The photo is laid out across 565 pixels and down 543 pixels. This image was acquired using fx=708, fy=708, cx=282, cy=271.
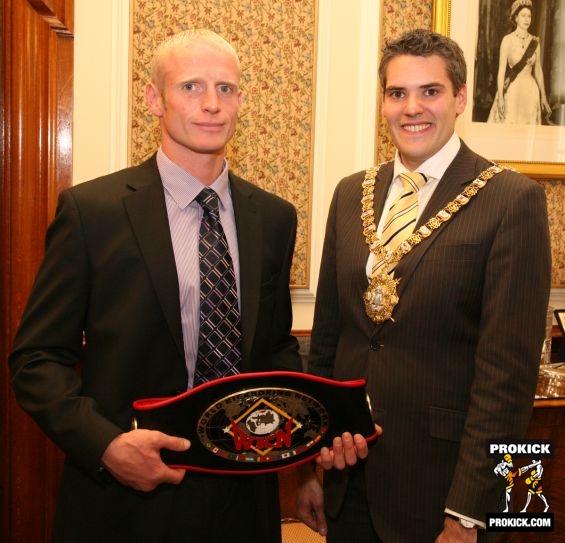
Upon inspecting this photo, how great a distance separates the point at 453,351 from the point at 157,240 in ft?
2.48

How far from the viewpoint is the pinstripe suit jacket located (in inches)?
64.1

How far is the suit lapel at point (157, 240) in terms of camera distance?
1602 mm

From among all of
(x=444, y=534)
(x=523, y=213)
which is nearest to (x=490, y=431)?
(x=444, y=534)

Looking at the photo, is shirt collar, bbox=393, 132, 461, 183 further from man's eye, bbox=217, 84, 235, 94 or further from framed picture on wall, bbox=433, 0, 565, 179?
framed picture on wall, bbox=433, 0, 565, 179

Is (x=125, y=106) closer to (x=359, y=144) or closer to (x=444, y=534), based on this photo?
(x=359, y=144)

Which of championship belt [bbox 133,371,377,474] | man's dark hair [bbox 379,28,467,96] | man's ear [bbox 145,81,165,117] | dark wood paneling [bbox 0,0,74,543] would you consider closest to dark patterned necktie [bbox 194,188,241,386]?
championship belt [bbox 133,371,377,474]

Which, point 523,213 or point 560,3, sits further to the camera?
point 560,3

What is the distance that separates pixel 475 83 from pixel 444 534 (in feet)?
6.64

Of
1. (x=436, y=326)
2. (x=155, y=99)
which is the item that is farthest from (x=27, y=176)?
(x=436, y=326)

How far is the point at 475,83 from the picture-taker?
303 cm

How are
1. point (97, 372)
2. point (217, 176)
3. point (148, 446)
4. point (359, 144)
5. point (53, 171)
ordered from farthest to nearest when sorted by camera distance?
point (359, 144) → point (53, 171) → point (217, 176) → point (97, 372) → point (148, 446)

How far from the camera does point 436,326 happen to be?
1704 millimetres

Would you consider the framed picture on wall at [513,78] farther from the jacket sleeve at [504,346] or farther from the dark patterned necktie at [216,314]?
the dark patterned necktie at [216,314]

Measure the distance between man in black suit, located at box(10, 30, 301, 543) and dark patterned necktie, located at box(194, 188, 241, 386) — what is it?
0.02 metres
